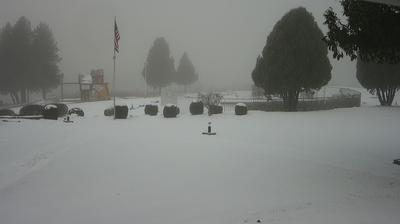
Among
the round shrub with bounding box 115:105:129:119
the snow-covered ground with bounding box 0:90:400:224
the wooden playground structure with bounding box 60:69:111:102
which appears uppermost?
the wooden playground structure with bounding box 60:69:111:102

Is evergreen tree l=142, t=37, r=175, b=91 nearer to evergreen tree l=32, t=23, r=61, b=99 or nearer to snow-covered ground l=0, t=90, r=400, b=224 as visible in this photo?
evergreen tree l=32, t=23, r=61, b=99

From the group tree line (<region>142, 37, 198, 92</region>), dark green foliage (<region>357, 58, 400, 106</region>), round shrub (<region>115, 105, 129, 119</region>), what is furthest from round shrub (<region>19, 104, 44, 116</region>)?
tree line (<region>142, 37, 198, 92</region>)

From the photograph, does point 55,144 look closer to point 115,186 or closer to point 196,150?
point 196,150

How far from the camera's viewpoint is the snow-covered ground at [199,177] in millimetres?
6297

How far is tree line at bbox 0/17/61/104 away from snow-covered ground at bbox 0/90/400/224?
125 ft

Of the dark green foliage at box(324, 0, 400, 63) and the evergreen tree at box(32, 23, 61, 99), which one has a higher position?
the evergreen tree at box(32, 23, 61, 99)

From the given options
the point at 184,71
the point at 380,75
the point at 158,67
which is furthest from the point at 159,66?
the point at 380,75

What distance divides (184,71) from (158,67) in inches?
360

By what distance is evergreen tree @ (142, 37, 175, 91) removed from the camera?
6869 cm

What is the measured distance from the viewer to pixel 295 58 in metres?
26.9

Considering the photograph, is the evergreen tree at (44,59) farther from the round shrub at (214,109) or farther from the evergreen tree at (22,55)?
the round shrub at (214,109)

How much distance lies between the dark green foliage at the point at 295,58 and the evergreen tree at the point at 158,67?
4276cm

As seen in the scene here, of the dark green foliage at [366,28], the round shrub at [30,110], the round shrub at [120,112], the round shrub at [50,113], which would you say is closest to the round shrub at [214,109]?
the round shrub at [120,112]

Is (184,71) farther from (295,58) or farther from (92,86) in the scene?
(295,58)
